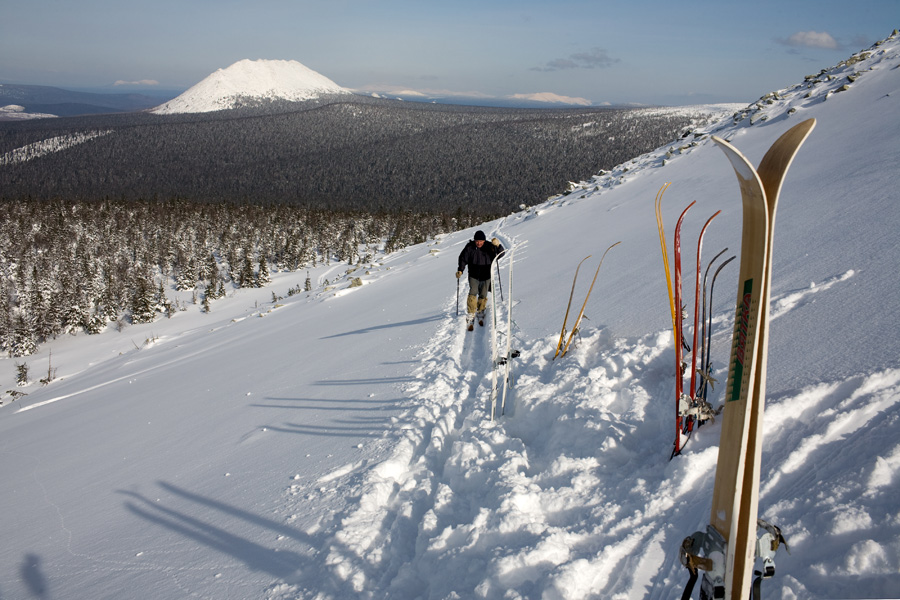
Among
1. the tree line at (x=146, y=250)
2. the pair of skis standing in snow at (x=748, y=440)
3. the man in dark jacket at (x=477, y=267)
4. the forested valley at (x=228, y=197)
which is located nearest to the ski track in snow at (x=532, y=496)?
the pair of skis standing in snow at (x=748, y=440)

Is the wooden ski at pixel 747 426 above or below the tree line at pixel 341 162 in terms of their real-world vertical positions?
below

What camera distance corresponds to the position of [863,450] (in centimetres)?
238

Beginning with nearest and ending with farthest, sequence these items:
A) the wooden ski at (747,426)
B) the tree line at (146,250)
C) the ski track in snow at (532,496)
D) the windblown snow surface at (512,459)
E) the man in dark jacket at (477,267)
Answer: the wooden ski at (747,426) < the windblown snow surface at (512,459) < the ski track in snow at (532,496) < the man in dark jacket at (477,267) < the tree line at (146,250)

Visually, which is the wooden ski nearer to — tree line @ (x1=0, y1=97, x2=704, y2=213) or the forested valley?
the forested valley

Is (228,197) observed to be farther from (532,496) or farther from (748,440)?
(748,440)

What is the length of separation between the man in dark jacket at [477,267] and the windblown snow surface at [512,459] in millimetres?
490

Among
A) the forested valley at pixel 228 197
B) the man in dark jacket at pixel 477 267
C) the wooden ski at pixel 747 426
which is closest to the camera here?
the wooden ski at pixel 747 426

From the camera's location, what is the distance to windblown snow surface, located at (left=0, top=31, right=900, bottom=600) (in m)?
2.50

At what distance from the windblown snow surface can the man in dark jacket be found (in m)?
0.49

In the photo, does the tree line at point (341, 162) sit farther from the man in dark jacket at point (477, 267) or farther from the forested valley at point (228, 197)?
the man in dark jacket at point (477, 267)

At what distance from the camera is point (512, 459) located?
3766 mm

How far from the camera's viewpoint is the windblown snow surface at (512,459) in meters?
2.50

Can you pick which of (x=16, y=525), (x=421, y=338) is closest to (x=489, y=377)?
(x=421, y=338)

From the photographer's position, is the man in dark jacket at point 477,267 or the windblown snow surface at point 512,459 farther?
the man in dark jacket at point 477,267
